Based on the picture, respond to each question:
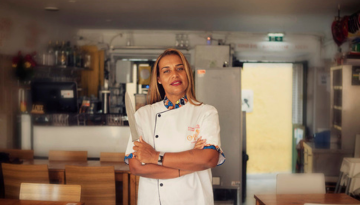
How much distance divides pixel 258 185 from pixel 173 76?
4441 millimetres

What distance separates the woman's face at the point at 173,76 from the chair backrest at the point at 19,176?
2000 millimetres

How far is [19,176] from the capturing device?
3.21 metres

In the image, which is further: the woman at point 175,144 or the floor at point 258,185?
the floor at point 258,185

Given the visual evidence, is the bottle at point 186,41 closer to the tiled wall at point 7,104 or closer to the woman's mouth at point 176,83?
the tiled wall at point 7,104

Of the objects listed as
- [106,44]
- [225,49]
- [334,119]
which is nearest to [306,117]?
[334,119]

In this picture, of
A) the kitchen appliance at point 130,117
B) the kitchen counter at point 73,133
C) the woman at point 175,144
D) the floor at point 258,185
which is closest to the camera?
the kitchen appliance at point 130,117

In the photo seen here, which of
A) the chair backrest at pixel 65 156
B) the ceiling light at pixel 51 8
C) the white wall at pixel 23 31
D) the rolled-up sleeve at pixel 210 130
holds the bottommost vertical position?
the chair backrest at pixel 65 156

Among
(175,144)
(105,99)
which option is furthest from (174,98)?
(105,99)

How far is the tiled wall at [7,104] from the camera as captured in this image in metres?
4.33

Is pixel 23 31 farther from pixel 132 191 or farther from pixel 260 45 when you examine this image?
pixel 260 45

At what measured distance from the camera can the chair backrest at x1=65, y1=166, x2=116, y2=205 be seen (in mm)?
3141

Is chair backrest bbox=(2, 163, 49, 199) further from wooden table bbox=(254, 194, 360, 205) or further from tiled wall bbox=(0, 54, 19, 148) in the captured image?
wooden table bbox=(254, 194, 360, 205)

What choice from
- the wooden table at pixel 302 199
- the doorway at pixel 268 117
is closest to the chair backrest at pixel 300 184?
the wooden table at pixel 302 199

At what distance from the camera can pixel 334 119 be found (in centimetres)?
506
